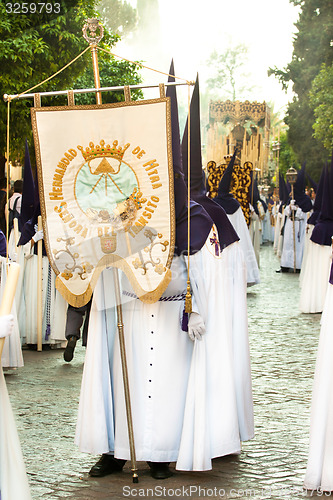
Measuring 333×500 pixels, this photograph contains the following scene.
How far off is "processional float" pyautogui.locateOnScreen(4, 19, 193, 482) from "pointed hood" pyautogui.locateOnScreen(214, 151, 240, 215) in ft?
20.0

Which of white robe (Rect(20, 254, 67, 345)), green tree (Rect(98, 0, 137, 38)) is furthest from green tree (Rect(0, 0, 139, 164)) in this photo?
green tree (Rect(98, 0, 137, 38))

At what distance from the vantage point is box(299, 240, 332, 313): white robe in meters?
14.1

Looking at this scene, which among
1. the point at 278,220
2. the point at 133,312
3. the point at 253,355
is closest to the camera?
the point at 133,312

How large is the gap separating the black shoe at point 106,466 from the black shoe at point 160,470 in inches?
10.0

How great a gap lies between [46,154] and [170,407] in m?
1.84

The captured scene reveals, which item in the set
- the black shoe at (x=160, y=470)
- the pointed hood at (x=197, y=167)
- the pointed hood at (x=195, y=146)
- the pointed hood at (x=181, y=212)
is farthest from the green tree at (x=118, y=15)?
the black shoe at (x=160, y=470)

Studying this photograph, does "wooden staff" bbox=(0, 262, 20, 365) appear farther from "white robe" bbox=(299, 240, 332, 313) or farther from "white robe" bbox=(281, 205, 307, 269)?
"white robe" bbox=(281, 205, 307, 269)

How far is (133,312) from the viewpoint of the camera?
5832 millimetres

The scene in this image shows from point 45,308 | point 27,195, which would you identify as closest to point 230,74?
point 45,308

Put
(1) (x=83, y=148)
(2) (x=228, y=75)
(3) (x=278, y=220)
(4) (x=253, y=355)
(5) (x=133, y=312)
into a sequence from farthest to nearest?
(2) (x=228, y=75) < (3) (x=278, y=220) < (4) (x=253, y=355) < (5) (x=133, y=312) < (1) (x=83, y=148)

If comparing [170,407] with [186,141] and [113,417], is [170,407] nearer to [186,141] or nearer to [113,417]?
[113,417]

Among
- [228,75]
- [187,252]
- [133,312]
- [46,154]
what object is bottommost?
[133,312]

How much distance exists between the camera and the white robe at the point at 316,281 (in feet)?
46.2

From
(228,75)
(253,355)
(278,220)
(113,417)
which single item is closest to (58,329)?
(253,355)
